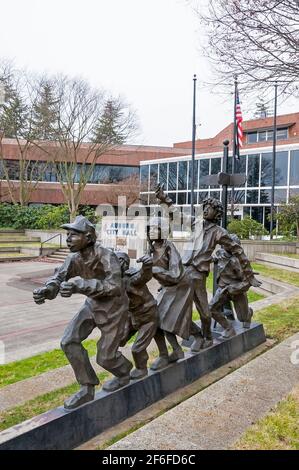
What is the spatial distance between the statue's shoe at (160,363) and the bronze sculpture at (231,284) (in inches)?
60.2

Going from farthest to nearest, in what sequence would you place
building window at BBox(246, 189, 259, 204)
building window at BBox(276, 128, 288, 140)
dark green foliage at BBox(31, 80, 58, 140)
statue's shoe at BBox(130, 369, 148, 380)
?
building window at BBox(276, 128, 288, 140)
building window at BBox(246, 189, 259, 204)
dark green foliage at BBox(31, 80, 58, 140)
statue's shoe at BBox(130, 369, 148, 380)

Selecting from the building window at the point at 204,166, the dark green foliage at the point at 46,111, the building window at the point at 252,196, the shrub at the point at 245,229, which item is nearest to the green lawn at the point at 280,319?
the shrub at the point at 245,229

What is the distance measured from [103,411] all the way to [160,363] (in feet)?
2.96

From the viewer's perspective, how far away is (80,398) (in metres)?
3.40

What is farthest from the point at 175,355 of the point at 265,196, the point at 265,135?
the point at 265,135

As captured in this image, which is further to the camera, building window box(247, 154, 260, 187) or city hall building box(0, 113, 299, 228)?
building window box(247, 154, 260, 187)

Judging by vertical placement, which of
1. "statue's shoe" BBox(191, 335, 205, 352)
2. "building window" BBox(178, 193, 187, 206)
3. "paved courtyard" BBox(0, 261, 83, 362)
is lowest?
"paved courtyard" BBox(0, 261, 83, 362)

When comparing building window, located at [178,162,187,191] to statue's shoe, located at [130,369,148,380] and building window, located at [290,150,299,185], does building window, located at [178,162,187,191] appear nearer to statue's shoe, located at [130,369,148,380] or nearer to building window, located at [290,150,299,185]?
building window, located at [290,150,299,185]

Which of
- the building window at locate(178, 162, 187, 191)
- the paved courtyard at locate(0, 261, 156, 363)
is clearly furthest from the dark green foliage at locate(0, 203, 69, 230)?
the paved courtyard at locate(0, 261, 156, 363)

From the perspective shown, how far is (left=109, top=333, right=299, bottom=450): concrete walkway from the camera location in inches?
128

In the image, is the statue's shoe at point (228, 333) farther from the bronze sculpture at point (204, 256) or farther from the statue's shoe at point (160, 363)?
the statue's shoe at point (160, 363)

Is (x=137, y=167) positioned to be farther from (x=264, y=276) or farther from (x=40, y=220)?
(x=264, y=276)

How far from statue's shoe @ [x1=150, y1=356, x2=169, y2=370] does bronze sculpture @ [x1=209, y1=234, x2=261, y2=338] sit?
1529 mm
